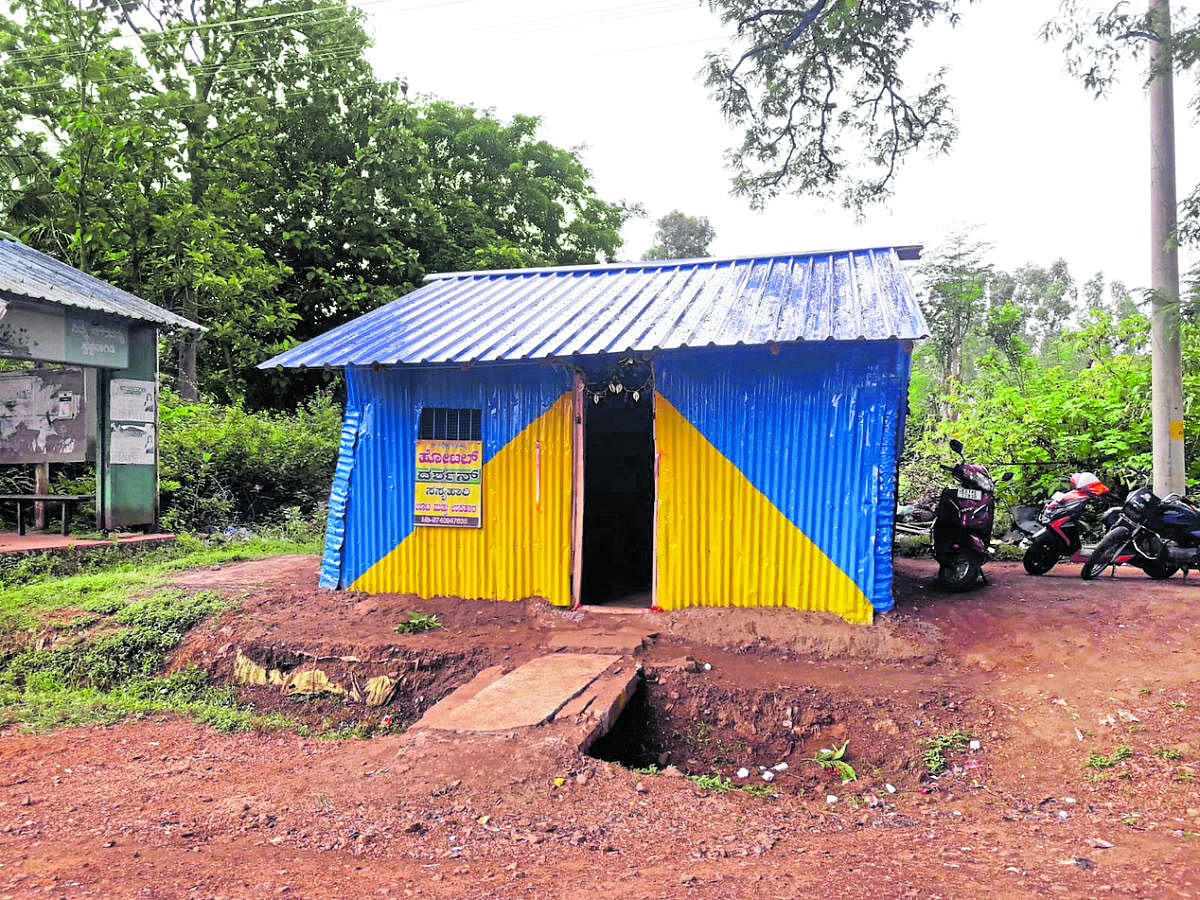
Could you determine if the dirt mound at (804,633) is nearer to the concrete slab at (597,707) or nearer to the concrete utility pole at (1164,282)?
the concrete slab at (597,707)

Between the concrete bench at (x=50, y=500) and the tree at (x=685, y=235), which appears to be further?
the tree at (x=685, y=235)

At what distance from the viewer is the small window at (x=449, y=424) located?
7.55m

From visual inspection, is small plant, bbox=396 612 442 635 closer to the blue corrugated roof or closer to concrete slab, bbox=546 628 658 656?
concrete slab, bbox=546 628 658 656

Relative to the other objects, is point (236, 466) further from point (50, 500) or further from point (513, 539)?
point (513, 539)

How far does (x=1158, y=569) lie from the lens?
24.5 ft

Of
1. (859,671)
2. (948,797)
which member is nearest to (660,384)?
(859,671)

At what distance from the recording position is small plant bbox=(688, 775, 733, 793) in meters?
4.23

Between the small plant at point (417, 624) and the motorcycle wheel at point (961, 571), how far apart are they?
189 inches

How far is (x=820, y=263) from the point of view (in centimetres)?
830

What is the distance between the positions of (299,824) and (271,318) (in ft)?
46.2

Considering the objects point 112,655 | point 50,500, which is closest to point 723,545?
point 112,655

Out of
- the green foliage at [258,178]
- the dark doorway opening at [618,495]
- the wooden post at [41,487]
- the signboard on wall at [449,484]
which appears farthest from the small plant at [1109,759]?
the green foliage at [258,178]

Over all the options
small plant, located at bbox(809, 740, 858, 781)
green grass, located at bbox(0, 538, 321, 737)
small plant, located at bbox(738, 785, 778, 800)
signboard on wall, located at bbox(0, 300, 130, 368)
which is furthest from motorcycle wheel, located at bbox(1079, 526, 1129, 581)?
signboard on wall, located at bbox(0, 300, 130, 368)

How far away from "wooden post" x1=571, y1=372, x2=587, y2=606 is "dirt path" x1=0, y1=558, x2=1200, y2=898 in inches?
16.6
